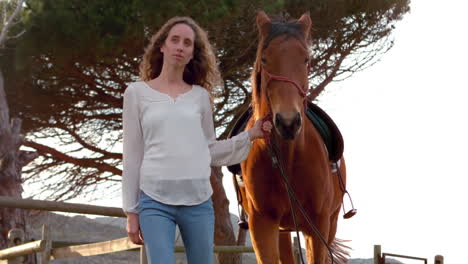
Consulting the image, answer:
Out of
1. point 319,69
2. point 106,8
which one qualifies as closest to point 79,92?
point 106,8

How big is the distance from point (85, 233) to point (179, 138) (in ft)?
74.9

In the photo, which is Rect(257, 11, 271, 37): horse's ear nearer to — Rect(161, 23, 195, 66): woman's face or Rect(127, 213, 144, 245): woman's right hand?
Rect(161, 23, 195, 66): woman's face

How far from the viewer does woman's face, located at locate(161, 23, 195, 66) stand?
3219mm

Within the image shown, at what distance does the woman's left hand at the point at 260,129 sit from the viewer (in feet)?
11.3

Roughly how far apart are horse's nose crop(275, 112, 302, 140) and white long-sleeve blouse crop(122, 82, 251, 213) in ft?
2.36

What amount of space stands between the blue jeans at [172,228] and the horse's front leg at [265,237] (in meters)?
1.65

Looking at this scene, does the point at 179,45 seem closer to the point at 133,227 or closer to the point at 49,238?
the point at 133,227

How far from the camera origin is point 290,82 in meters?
3.97

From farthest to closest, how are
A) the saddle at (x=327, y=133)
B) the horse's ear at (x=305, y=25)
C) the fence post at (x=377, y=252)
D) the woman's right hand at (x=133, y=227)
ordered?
the fence post at (x=377, y=252), the saddle at (x=327, y=133), the horse's ear at (x=305, y=25), the woman's right hand at (x=133, y=227)

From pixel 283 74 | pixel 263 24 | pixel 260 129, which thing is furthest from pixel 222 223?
pixel 260 129

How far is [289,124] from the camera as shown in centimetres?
374

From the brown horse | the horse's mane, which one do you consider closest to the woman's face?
the brown horse

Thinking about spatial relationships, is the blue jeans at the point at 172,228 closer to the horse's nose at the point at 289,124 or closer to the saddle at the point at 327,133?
the horse's nose at the point at 289,124

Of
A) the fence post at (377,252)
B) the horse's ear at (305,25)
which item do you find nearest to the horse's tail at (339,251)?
the fence post at (377,252)
